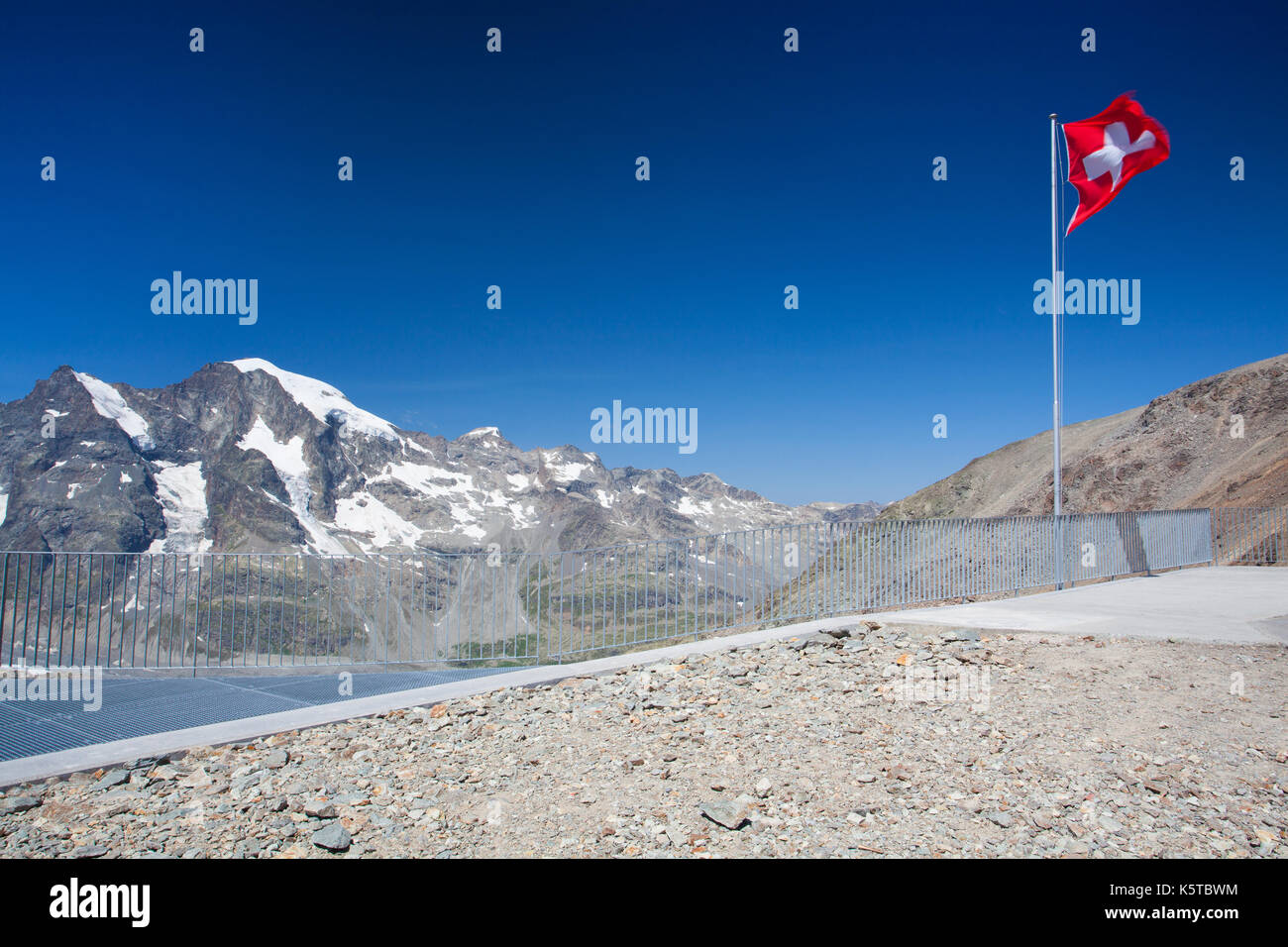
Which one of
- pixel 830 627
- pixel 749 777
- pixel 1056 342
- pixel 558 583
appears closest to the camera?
pixel 749 777

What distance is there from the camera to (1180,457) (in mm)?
37312

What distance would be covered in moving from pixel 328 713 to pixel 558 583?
4.25 m

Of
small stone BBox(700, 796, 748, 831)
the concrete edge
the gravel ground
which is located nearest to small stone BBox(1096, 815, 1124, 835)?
the gravel ground

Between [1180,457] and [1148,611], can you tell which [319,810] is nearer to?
[1148,611]

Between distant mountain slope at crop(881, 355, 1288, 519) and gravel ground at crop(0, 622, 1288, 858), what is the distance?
2486 centimetres

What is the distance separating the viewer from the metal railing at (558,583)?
888cm

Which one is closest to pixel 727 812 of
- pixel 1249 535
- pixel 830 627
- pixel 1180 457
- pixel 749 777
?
pixel 749 777

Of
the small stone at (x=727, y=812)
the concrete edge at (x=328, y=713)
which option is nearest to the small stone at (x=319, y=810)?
the concrete edge at (x=328, y=713)

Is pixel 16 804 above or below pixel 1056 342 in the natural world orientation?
below

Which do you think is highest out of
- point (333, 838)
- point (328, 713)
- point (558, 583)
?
point (558, 583)

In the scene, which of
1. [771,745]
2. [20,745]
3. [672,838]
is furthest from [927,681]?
[20,745]

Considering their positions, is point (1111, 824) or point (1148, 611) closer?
point (1111, 824)

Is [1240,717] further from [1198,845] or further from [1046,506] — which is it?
[1046,506]
